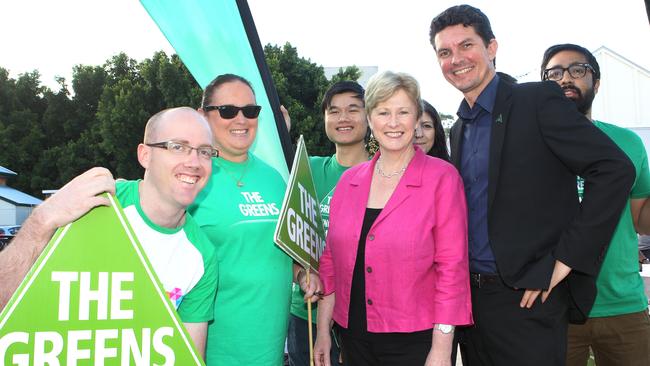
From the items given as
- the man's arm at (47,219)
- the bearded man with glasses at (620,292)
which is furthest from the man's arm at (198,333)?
the bearded man with glasses at (620,292)

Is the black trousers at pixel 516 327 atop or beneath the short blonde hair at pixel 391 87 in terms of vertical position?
beneath

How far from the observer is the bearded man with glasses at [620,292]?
319cm

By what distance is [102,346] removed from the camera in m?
1.86

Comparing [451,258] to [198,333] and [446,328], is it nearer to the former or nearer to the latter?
[446,328]

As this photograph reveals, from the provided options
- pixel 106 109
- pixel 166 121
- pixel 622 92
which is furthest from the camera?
pixel 106 109

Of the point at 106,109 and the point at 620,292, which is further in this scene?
the point at 106,109

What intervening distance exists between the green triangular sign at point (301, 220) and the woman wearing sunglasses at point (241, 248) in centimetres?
15

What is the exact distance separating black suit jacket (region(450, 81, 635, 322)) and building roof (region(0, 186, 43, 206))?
30.4 metres

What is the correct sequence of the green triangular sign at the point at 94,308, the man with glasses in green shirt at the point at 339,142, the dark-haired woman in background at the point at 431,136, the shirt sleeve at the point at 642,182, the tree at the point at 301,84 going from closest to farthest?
the green triangular sign at the point at 94,308 → the shirt sleeve at the point at 642,182 → the man with glasses in green shirt at the point at 339,142 → the dark-haired woman in background at the point at 431,136 → the tree at the point at 301,84

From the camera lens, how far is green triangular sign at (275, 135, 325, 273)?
2598 mm

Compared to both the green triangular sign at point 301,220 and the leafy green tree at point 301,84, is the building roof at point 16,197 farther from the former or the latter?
the green triangular sign at point 301,220

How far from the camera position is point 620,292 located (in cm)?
319

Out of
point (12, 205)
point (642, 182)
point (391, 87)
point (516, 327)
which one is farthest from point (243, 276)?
point (12, 205)

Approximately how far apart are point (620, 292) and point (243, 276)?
2340 millimetres
